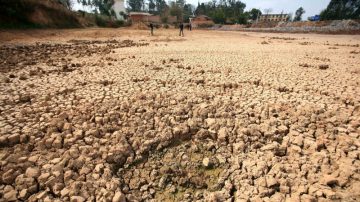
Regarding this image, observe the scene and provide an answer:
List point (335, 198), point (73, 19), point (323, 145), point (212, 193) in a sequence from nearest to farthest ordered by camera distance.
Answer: point (335, 198)
point (212, 193)
point (323, 145)
point (73, 19)

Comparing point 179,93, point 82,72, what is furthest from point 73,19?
point 179,93

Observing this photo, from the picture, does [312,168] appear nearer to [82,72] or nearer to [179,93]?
[179,93]

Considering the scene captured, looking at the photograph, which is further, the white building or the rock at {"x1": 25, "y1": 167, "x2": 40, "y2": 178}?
the white building

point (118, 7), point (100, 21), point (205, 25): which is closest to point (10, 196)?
point (100, 21)

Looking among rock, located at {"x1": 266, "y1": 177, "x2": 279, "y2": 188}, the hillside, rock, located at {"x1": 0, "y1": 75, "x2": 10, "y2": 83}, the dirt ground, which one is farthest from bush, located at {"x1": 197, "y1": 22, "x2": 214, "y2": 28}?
rock, located at {"x1": 266, "y1": 177, "x2": 279, "y2": 188}

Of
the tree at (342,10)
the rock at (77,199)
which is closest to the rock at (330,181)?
the rock at (77,199)

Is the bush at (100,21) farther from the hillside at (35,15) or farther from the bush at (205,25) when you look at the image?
the bush at (205,25)

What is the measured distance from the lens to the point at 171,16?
6031 centimetres

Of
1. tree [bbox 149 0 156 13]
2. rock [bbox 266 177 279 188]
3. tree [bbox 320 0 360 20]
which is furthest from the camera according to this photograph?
tree [bbox 149 0 156 13]

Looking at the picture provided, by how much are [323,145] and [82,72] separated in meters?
5.97

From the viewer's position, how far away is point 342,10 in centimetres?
4434

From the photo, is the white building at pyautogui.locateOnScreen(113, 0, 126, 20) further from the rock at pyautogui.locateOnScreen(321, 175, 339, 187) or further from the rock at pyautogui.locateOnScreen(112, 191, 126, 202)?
the rock at pyautogui.locateOnScreen(321, 175, 339, 187)

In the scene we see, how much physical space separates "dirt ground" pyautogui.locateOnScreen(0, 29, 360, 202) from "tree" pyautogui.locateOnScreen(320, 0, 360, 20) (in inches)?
1864

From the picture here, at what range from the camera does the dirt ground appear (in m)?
2.96
